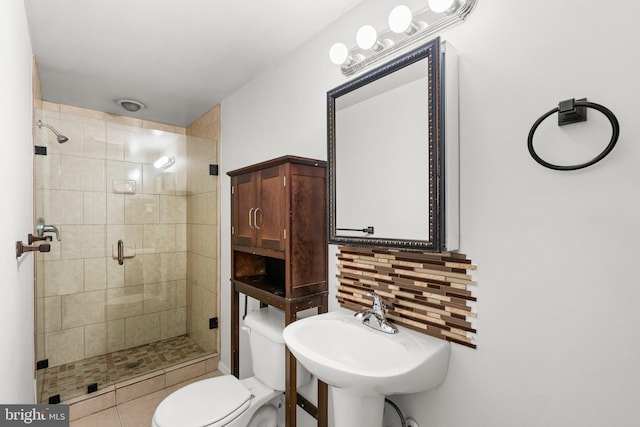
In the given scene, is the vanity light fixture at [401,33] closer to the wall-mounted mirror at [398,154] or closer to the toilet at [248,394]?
the wall-mounted mirror at [398,154]

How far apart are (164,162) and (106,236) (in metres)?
0.78

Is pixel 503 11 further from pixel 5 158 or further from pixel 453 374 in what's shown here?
pixel 5 158

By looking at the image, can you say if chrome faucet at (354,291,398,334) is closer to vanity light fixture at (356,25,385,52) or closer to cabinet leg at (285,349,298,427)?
cabinet leg at (285,349,298,427)

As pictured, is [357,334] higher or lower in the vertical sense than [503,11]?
lower

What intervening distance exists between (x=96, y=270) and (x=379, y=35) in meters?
2.70

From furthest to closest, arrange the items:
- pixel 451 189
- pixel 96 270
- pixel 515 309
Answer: pixel 96 270
pixel 451 189
pixel 515 309

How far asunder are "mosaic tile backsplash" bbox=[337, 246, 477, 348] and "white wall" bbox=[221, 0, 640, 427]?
0.05 m

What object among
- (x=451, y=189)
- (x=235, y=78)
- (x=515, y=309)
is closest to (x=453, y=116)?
(x=451, y=189)

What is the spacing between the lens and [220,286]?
275 centimetres

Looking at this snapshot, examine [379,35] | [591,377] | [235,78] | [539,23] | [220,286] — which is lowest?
[220,286]

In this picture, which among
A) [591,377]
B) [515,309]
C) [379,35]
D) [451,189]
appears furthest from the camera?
[379,35]

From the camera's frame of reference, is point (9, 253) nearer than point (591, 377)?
No

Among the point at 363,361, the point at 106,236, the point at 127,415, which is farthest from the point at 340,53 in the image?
the point at 127,415

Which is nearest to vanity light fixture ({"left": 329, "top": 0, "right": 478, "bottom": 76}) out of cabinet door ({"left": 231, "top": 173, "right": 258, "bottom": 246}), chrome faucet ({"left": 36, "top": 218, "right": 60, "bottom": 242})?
cabinet door ({"left": 231, "top": 173, "right": 258, "bottom": 246})
